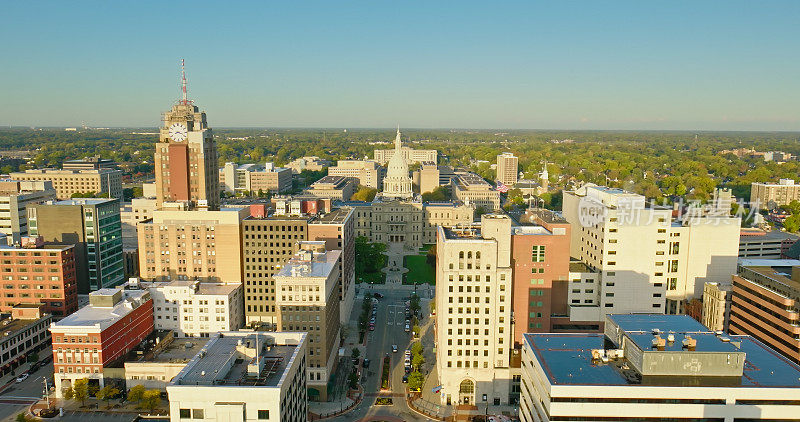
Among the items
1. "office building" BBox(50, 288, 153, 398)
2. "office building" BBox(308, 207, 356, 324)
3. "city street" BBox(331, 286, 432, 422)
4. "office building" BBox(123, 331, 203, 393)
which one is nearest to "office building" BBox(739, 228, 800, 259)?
"city street" BBox(331, 286, 432, 422)

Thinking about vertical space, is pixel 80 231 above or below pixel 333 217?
below

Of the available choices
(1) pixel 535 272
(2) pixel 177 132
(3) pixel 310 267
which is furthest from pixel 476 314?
(2) pixel 177 132

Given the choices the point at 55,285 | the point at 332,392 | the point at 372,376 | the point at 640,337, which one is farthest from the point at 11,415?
the point at 640,337

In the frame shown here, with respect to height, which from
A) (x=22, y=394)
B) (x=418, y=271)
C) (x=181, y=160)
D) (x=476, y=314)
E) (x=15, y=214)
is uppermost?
(x=181, y=160)

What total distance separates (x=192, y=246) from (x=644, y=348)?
8196cm

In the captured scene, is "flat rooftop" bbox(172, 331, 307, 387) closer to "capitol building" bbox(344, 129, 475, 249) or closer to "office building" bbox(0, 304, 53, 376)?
"office building" bbox(0, 304, 53, 376)

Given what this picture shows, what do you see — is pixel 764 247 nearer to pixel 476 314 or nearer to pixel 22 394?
pixel 476 314

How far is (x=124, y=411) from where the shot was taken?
76.2 meters

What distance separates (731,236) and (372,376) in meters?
64.1

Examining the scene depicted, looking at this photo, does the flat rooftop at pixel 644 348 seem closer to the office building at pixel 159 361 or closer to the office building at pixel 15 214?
the office building at pixel 159 361

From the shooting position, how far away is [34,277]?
4026 inches

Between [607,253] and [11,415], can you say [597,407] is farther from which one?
[11,415]

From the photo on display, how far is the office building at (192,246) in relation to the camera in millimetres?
103938

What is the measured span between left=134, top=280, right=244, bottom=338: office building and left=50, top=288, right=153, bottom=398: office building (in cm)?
942
